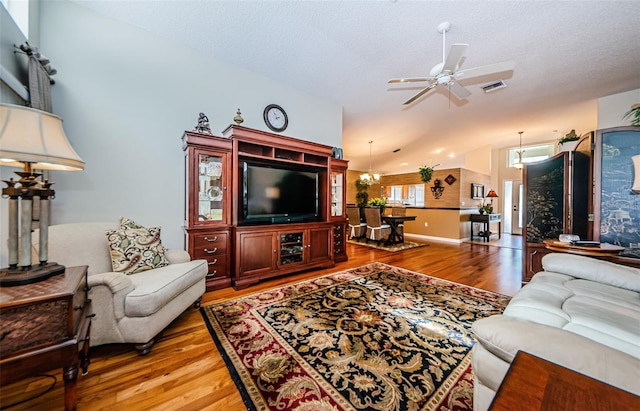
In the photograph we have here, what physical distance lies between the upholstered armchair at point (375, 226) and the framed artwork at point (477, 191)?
3.23 m

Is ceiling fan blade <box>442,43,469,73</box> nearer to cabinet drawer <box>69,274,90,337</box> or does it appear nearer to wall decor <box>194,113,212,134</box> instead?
wall decor <box>194,113,212,134</box>

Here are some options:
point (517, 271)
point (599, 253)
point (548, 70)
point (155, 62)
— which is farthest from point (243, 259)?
point (548, 70)

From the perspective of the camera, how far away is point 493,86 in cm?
378

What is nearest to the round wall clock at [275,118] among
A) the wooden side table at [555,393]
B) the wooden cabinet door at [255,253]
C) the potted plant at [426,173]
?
the wooden cabinet door at [255,253]

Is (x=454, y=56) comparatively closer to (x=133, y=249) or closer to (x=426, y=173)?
(x=133, y=249)

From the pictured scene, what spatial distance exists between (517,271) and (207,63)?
5.68 metres

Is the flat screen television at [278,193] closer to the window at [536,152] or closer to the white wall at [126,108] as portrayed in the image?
the white wall at [126,108]

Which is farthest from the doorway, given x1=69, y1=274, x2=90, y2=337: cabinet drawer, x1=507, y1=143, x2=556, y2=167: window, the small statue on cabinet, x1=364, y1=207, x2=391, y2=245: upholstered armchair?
x1=69, y1=274, x2=90, y2=337: cabinet drawer

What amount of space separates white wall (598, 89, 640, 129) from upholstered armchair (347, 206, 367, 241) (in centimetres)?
494

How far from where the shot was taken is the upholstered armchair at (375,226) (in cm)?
586

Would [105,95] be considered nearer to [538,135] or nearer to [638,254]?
[638,254]

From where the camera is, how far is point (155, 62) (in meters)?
2.72

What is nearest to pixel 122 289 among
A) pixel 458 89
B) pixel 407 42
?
pixel 407 42

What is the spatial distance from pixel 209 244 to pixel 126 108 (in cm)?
182
